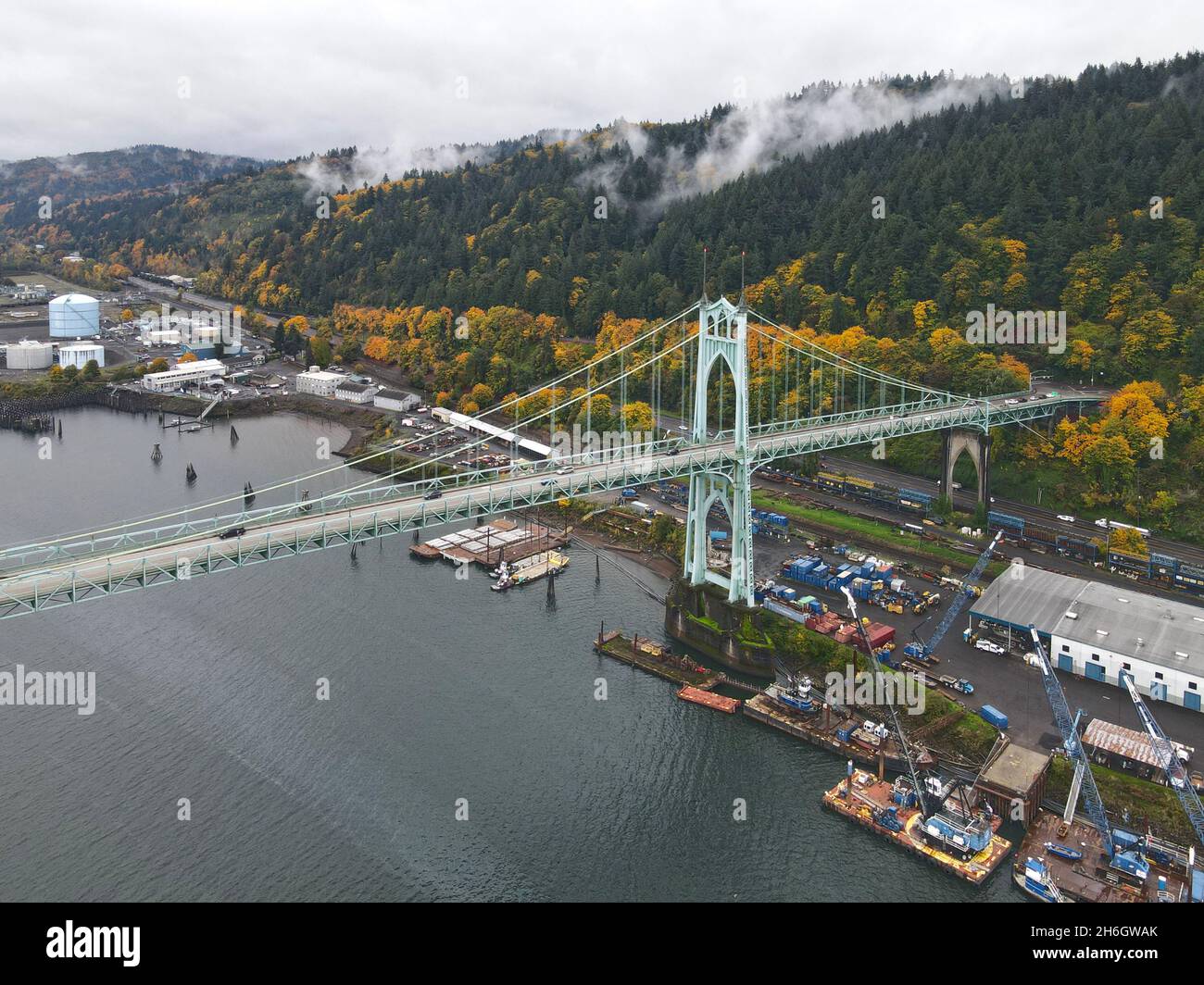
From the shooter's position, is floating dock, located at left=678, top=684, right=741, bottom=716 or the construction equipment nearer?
the construction equipment

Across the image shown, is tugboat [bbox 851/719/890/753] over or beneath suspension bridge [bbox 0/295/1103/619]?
beneath

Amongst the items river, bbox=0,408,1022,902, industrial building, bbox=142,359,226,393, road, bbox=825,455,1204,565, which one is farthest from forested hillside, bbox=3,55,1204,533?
river, bbox=0,408,1022,902

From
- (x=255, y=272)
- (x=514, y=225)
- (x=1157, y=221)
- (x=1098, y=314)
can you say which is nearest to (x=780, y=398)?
(x=1098, y=314)

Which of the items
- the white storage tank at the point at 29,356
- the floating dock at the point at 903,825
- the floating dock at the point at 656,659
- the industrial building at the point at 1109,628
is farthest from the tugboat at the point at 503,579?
the white storage tank at the point at 29,356

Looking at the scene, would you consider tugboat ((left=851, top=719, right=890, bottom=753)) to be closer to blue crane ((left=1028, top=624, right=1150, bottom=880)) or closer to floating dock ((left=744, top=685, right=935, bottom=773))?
floating dock ((left=744, top=685, right=935, bottom=773))

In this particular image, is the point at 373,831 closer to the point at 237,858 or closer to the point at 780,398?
the point at 237,858

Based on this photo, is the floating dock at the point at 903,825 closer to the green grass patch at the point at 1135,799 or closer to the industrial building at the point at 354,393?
the green grass patch at the point at 1135,799

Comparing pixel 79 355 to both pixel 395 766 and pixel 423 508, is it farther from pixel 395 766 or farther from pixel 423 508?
pixel 395 766
